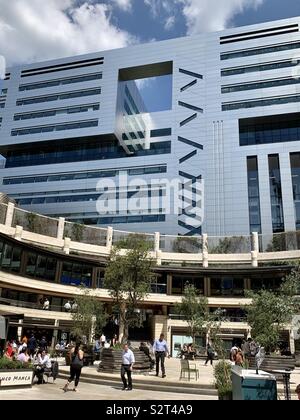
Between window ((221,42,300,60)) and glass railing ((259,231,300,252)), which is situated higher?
window ((221,42,300,60))

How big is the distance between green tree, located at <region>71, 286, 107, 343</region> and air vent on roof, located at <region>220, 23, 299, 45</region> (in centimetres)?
5984

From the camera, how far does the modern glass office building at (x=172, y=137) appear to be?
6425cm

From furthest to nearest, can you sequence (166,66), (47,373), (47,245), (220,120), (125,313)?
(166,66)
(220,120)
(47,245)
(125,313)
(47,373)

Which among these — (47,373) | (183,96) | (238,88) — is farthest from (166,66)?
(47,373)

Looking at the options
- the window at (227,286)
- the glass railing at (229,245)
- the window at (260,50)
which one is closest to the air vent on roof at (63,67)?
the window at (260,50)

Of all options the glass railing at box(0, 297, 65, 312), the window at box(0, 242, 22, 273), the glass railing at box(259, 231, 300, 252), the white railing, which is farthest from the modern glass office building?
the window at box(0, 242, 22, 273)

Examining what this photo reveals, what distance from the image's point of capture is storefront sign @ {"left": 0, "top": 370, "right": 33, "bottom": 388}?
11.7 metres

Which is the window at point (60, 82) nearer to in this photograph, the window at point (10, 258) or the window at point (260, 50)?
the window at point (260, 50)

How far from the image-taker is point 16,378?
1207 centimetres

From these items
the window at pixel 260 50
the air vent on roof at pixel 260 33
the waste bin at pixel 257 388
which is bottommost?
the waste bin at pixel 257 388

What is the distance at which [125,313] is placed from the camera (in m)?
20.4

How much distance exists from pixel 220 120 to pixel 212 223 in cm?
1919

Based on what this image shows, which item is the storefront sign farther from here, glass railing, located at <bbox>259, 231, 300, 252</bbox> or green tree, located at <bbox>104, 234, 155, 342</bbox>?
glass railing, located at <bbox>259, 231, 300, 252</bbox>
